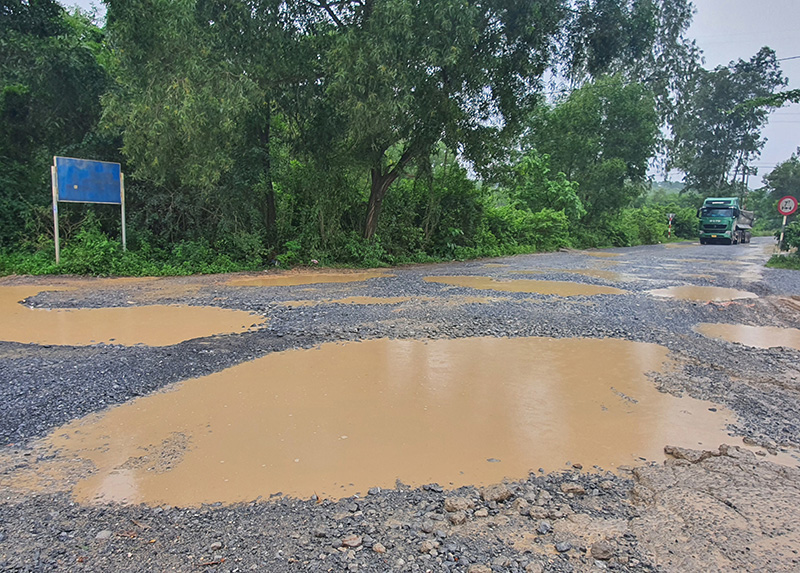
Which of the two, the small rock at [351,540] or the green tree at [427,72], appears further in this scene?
the green tree at [427,72]

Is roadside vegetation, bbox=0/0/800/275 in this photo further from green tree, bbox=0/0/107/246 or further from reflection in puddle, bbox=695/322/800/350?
reflection in puddle, bbox=695/322/800/350

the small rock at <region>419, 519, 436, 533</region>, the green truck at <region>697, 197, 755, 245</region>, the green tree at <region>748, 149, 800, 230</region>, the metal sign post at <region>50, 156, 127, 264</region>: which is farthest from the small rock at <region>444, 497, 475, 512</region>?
the green tree at <region>748, 149, 800, 230</region>

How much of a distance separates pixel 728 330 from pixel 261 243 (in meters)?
9.84

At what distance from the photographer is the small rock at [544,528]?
7.93 ft

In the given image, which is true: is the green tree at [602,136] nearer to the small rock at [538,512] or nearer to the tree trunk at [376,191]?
the tree trunk at [376,191]

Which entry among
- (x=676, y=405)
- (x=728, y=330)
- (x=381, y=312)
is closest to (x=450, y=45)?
(x=381, y=312)

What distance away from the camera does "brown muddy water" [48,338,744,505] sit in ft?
9.71

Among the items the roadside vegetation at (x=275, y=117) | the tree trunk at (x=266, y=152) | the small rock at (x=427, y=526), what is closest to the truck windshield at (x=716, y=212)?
the roadside vegetation at (x=275, y=117)

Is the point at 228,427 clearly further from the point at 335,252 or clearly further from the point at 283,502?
the point at 335,252

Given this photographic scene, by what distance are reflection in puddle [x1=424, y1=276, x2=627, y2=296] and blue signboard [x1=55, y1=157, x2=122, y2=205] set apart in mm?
7469

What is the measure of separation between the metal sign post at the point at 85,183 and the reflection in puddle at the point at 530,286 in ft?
24.4

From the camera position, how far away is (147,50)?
33.1 feet

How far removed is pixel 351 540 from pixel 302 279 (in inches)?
351

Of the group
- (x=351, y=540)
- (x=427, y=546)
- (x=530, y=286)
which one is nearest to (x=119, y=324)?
(x=351, y=540)
